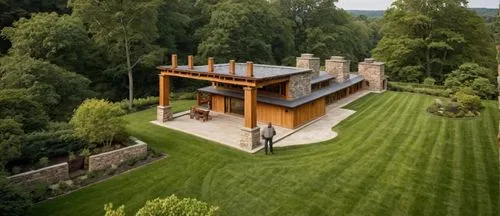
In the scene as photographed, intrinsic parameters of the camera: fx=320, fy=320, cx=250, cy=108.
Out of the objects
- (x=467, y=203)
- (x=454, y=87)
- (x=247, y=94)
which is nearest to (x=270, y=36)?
(x=454, y=87)

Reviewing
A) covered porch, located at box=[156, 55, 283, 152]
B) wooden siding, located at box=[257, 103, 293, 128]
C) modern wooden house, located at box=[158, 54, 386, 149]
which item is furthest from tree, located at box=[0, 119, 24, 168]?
wooden siding, located at box=[257, 103, 293, 128]

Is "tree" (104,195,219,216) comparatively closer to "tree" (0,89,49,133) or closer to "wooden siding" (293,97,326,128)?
"tree" (0,89,49,133)

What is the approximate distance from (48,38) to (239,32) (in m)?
17.3

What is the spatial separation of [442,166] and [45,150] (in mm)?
14418

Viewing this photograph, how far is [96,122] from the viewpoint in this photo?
12430 millimetres

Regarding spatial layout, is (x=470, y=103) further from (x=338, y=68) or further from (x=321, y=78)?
(x=338, y=68)

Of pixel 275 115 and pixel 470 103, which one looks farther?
pixel 470 103

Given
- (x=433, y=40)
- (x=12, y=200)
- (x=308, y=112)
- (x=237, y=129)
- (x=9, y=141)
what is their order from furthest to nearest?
1. (x=433, y=40)
2. (x=308, y=112)
3. (x=237, y=129)
4. (x=9, y=141)
5. (x=12, y=200)

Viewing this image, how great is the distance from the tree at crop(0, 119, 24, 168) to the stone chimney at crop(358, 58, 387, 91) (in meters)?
27.5

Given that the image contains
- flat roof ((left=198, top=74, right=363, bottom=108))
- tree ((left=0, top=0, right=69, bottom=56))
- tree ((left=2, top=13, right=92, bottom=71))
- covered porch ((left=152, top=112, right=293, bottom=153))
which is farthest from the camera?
tree ((left=0, top=0, right=69, bottom=56))

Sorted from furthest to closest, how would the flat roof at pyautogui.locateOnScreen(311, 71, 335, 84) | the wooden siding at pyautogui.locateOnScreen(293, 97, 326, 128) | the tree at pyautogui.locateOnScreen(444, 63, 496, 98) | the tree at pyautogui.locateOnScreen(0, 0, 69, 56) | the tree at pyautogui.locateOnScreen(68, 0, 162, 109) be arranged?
the tree at pyautogui.locateOnScreen(0, 0, 69, 56) < the tree at pyautogui.locateOnScreen(444, 63, 496, 98) < the flat roof at pyautogui.locateOnScreen(311, 71, 335, 84) < the tree at pyautogui.locateOnScreen(68, 0, 162, 109) < the wooden siding at pyautogui.locateOnScreen(293, 97, 326, 128)

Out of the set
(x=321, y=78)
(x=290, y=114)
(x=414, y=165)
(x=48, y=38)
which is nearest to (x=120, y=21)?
(x=48, y=38)

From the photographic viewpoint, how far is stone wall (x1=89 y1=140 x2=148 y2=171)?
38.5ft

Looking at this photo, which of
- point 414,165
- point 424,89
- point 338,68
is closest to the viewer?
point 414,165
